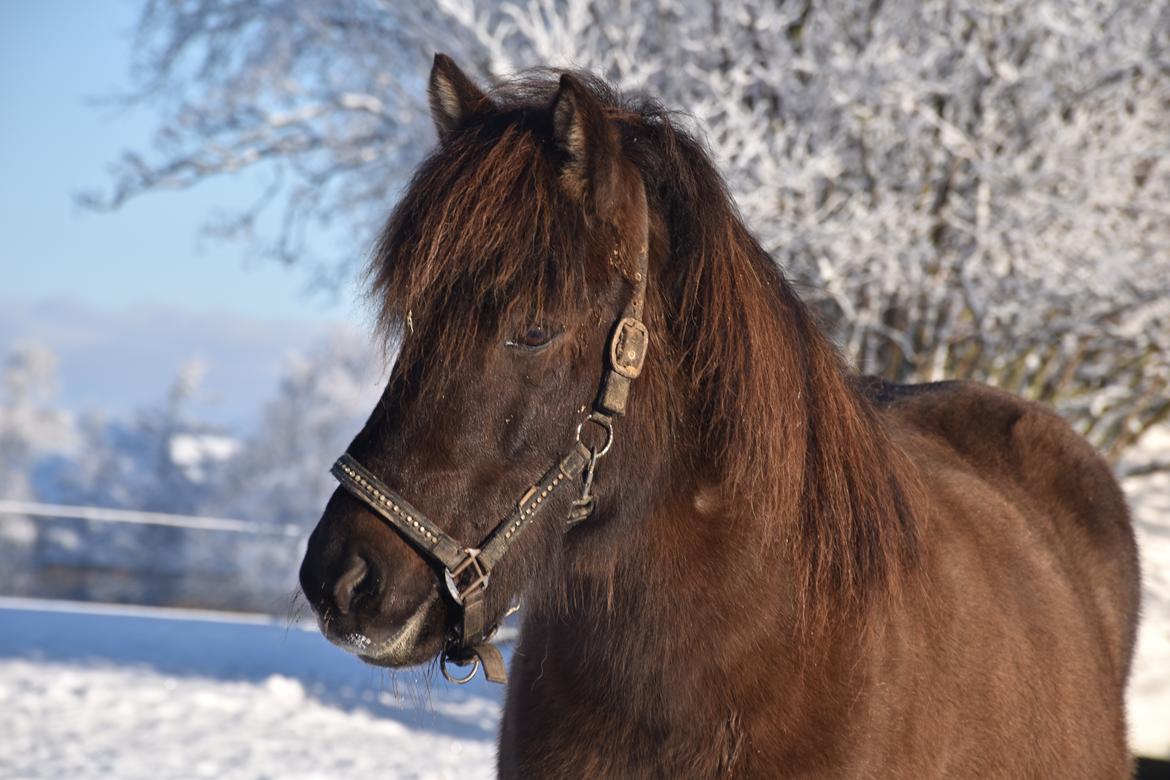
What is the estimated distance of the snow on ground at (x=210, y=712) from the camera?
5719 mm

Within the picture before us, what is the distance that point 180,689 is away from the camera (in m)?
7.38

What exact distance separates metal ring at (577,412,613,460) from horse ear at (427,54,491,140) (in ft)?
2.27

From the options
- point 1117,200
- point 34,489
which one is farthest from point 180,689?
point 34,489

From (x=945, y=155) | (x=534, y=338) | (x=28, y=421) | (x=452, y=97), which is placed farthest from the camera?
(x=28, y=421)

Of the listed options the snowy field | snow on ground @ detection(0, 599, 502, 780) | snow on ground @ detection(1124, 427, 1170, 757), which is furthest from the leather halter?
snow on ground @ detection(1124, 427, 1170, 757)

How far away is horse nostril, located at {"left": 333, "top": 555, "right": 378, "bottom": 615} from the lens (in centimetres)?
184

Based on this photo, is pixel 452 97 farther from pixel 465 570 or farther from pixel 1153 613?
pixel 1153 613

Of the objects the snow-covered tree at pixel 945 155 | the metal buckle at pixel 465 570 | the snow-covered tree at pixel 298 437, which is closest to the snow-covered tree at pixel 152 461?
the snow-covered tree at pixel 298 437

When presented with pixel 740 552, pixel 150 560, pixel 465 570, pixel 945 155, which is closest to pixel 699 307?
pixel 740 552

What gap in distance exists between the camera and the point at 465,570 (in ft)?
6.40

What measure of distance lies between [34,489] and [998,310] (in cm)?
4211

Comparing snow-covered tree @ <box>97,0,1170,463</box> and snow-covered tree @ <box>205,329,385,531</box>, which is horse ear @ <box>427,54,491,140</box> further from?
snow-covered tree @ <box>205,329,385,531</box>

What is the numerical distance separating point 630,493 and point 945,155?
5.04 m

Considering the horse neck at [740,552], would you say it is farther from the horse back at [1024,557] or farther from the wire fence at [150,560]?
the wire fence at [150,560]
